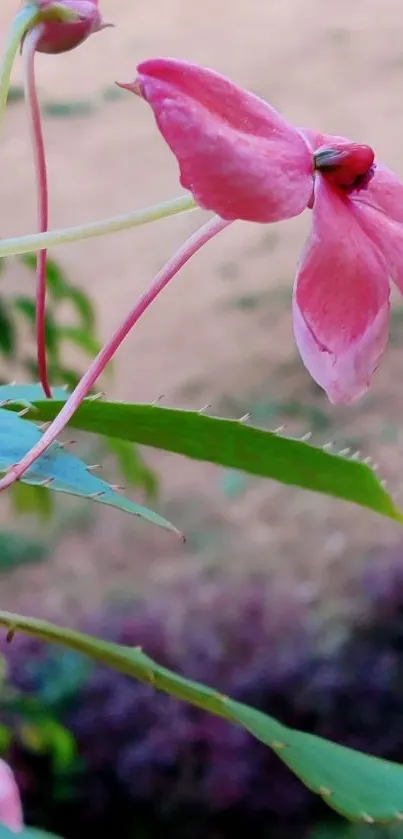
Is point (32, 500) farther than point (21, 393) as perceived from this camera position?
Yes

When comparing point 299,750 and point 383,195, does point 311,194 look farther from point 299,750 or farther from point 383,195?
point 299,750

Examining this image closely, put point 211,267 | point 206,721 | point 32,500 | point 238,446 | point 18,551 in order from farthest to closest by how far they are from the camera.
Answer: point 211,267 < point 18,551 < point 206,721 < point 32,500 < point 238,446

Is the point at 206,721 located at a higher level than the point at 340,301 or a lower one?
lower

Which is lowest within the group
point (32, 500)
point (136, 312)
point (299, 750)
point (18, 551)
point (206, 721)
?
point (18, 551)

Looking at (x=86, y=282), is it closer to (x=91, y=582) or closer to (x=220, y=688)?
(x=91, y=582)

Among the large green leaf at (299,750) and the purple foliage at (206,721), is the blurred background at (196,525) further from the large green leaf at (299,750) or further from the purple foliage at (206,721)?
the large green leaf at (299,750)

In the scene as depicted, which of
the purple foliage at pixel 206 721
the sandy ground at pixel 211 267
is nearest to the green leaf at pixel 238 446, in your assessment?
the purple foliage at pixel 206 721

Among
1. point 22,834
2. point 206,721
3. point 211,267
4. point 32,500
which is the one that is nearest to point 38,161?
point 22,834

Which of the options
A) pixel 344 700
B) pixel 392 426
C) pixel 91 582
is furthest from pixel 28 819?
pixel 392 426
